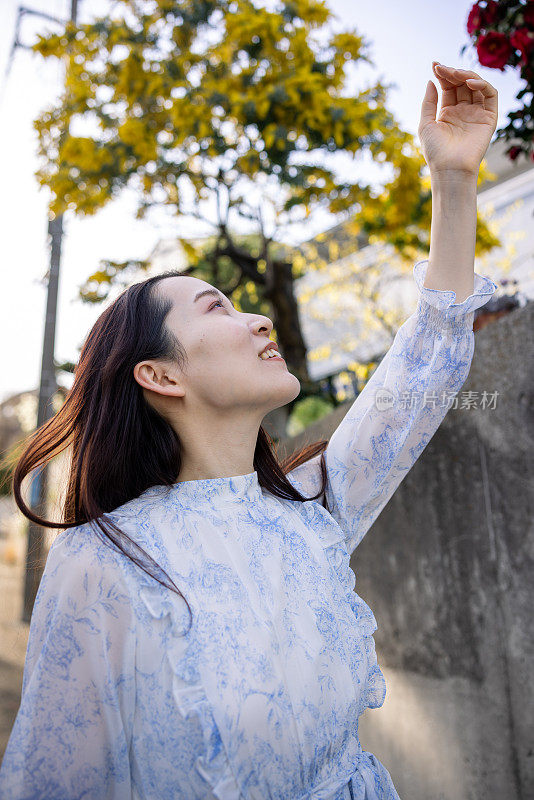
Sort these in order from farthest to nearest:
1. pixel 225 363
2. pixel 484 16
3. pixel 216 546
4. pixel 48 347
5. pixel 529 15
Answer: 1. pixel 48 347
2. pixel 484 16
3. pixel 529 15
4. pixel 225 363
5. pixel 216 546

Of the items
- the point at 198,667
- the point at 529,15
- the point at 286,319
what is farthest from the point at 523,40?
the point at 286,319

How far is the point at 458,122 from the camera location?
52.0 inches

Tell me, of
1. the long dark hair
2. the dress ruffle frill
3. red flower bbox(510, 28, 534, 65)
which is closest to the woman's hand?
red flower bbox(510, 28, 534, 65)

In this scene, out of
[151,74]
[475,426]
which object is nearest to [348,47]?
[151,74]

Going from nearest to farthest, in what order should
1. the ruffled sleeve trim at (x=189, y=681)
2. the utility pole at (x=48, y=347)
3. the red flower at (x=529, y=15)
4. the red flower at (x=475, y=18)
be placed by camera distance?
the ruffled sleeve trim at (x=189, y=681), the red flower at (x=529, y=15), the red flower at (x=475, y=18), the utility pole at (x=48, y=347)


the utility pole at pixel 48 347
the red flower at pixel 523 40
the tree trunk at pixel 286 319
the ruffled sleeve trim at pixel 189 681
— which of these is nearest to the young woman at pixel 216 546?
the ruffled sleeve trim at pixel 189 681

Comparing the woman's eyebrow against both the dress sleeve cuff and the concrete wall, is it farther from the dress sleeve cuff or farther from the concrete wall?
the concrete wall

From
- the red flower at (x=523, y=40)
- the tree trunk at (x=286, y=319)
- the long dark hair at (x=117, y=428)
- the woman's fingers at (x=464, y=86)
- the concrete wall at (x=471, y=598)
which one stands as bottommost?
the concrete wall at (x=471, y=598)

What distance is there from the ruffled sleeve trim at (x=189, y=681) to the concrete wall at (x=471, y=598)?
1236 millimetres

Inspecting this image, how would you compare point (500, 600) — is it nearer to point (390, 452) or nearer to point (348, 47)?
point (390, 452)

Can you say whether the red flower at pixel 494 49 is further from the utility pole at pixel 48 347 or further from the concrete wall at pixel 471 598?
the utility pole at pixel 48 347

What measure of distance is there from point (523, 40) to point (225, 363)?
1160 mm

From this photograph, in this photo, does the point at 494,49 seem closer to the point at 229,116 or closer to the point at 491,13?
the point at 491,13

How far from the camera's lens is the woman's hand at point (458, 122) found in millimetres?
1277
